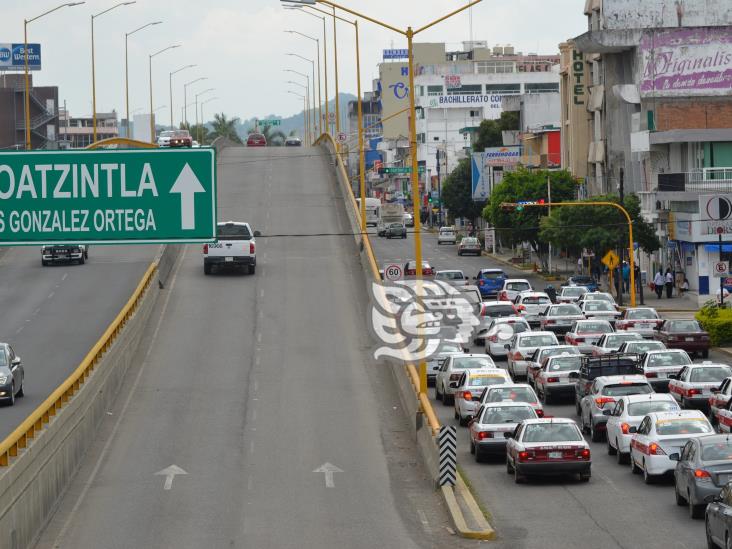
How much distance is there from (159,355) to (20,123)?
110 m

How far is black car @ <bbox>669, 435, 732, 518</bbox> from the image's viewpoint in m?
20.9

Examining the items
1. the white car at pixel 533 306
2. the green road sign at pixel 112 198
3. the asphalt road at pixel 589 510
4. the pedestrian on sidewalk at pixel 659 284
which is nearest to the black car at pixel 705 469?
the asphalt road at pixel 589 510

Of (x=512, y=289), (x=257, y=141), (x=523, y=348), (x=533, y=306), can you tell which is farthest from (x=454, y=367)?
(x=257, y=141)

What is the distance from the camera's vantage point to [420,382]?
31.2 m

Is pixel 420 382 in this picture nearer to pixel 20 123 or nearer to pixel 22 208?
pixel 22 208

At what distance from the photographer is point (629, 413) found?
27.7 meters

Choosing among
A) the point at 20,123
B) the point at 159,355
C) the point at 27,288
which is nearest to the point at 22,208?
the point at 159,355

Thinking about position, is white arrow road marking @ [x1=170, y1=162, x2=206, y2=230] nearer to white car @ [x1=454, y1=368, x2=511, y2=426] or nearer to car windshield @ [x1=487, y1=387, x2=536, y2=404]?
car windshield @ [x1=487, y1=387, x2=536, y2=404]

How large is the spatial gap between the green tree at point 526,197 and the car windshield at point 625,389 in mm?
52008

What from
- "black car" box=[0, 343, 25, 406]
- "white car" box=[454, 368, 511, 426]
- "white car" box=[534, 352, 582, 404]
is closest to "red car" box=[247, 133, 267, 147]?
"white car" box=[534, 352, 582, 404]

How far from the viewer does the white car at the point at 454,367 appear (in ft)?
120

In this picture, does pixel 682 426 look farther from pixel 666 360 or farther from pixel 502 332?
pixel 502 332

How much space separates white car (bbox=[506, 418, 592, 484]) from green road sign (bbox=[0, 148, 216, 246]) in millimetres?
10252

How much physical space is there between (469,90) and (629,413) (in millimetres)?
161676
